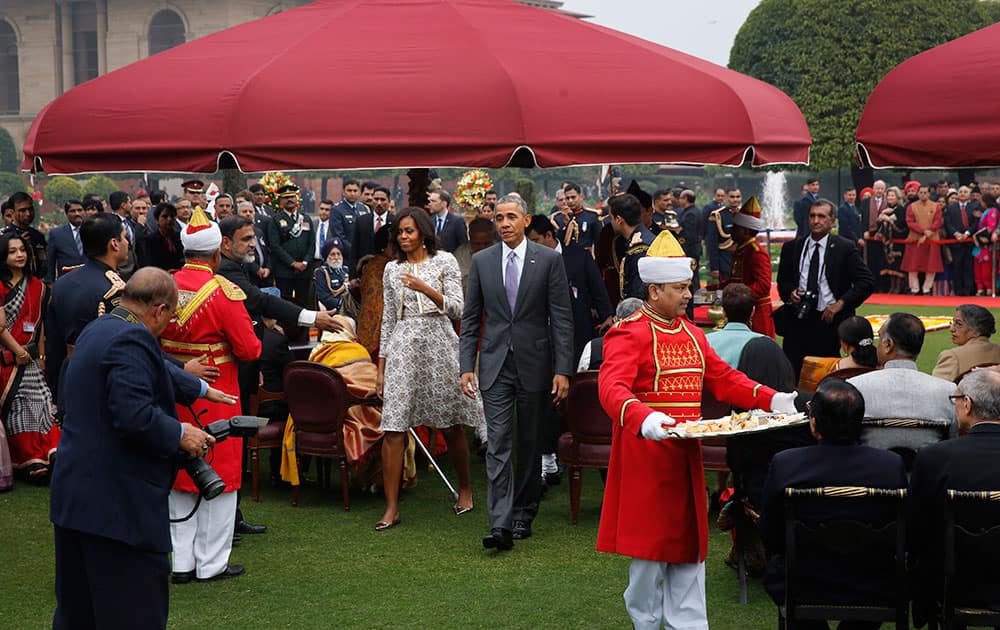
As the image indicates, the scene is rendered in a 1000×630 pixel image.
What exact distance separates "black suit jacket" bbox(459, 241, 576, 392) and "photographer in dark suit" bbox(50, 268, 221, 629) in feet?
9.43

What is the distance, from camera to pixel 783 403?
518cm

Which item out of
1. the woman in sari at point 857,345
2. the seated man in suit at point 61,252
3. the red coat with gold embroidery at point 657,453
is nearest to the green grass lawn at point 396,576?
the red coat with gold embroidery at point 657,453

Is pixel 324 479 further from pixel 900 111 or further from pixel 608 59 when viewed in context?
pixel 900 111

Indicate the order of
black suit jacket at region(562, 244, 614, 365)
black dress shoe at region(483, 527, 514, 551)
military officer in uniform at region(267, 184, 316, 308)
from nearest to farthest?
black dress shoe at region(483, 527, 514, 551), black suit jacket at region(562, 244, 614, 365), military officer in uniform at region(267, 184, 316, 308)

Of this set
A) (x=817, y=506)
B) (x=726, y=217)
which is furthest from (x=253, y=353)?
(x=726, y=217)

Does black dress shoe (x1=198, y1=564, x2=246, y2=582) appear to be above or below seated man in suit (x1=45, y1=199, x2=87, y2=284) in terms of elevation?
below

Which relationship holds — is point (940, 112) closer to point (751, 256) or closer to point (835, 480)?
point (835, 480)

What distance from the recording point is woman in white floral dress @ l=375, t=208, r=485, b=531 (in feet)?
25.5

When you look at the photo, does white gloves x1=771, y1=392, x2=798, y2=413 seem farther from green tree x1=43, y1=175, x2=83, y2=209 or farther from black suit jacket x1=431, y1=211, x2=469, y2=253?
green tree x1=43, y1=175, x2=83, y2=209

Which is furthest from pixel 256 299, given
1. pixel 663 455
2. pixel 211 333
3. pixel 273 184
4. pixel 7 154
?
pixel 7 154

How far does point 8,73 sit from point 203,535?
66582mm

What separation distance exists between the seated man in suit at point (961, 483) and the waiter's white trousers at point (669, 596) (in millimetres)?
866

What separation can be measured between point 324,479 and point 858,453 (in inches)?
204

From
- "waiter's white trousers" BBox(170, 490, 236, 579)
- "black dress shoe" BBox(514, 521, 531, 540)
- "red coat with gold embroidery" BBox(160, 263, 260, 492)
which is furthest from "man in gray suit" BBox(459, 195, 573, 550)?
"waiter's white trousers" BBox(170, 490, 236, 579)
